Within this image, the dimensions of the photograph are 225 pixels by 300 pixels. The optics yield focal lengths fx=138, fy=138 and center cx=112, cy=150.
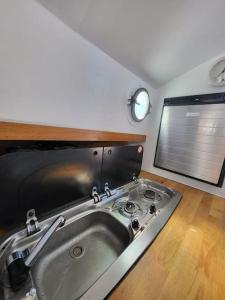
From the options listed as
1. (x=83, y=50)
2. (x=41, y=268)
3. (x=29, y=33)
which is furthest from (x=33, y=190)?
(x=83, y=50)

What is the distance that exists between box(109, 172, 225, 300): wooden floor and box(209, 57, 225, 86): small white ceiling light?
962 mm

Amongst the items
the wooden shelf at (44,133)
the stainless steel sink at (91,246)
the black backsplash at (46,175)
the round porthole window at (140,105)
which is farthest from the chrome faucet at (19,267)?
the round porthole window at (140,105)

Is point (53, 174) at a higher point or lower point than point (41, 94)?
lower

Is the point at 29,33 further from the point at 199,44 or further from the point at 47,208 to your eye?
the point at 199,44

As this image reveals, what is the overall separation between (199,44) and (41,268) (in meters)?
1.46

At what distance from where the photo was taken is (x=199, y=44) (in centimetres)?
90

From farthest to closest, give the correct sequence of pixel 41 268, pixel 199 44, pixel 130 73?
pixel 130 73, pixel 199 44, pixel 41 268

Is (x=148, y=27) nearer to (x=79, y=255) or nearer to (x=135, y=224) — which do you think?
(x=135, y=224)

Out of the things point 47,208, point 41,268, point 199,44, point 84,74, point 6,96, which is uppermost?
point 199,44

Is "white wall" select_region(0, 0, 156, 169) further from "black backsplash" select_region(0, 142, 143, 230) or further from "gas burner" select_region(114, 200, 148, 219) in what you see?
"gas burner" select_region(114, 200, 148, 219)

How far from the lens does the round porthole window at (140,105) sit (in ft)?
3.69

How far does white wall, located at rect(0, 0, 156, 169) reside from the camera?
51 cm

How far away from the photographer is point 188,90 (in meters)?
1.19

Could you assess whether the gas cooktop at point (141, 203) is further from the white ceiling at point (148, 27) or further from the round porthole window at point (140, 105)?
the white ceiling at point (148, 27)
